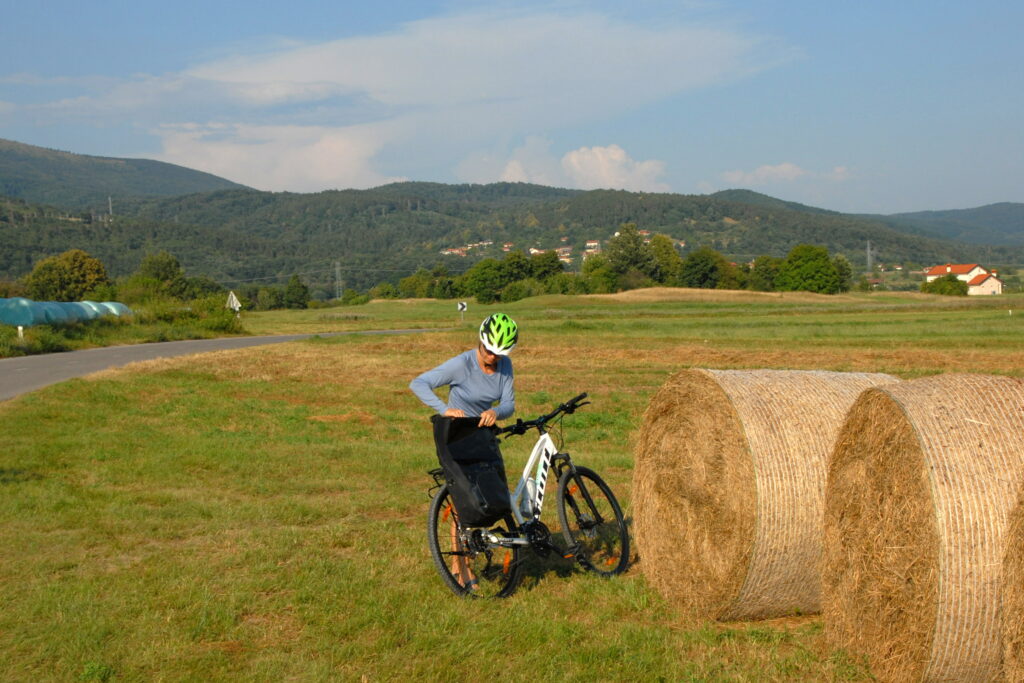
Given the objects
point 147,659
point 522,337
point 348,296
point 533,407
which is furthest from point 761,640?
point 348,296

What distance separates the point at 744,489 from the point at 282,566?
377 cm

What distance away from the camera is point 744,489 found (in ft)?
21.2

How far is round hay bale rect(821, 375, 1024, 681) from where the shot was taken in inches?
190

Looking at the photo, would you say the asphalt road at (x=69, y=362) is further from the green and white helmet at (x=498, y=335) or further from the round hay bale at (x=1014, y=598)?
the round hay bale at (x=1014, y=598)

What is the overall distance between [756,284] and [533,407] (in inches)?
4631

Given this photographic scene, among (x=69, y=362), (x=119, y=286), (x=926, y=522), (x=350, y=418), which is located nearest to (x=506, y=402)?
(x=926, y=522)

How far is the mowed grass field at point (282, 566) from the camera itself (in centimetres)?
596

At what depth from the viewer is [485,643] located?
6207mm

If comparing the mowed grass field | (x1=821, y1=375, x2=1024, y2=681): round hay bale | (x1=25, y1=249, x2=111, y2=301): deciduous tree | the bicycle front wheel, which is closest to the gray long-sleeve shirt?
the bicycle front wheel

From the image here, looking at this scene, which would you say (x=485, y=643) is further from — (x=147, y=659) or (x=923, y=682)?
(x=923, y=682)

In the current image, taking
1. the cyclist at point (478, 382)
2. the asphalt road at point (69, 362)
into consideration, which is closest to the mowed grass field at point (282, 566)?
the cyclist at point (478, 382)

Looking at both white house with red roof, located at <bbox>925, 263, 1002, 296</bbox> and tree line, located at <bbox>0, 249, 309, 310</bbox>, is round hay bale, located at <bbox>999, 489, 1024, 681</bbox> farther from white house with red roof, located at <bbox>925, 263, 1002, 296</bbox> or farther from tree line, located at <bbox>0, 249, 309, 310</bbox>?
white house with red roof, located at <bbox>925, 263, 1002, 296</bbox>

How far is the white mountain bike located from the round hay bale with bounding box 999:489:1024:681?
11.0 ft

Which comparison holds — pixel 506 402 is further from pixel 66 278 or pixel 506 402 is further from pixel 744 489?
pixel 66 278
